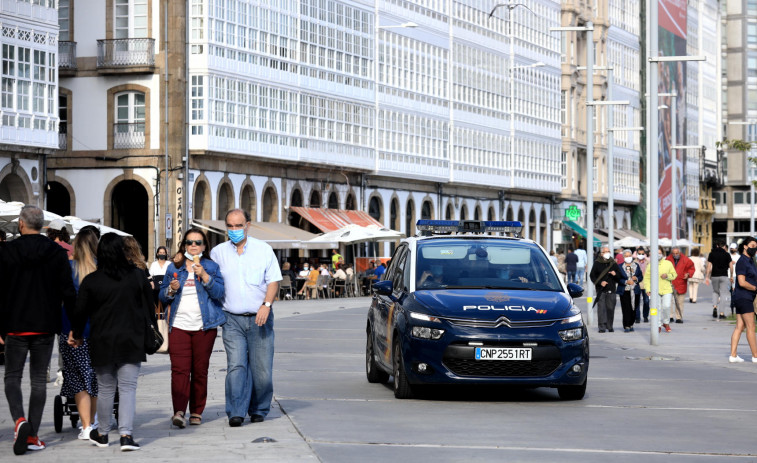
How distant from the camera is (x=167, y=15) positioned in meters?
58.0

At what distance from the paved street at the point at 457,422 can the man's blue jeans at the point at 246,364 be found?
0.22 m

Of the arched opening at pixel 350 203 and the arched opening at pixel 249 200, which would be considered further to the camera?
the arched opening at pixel 350 203

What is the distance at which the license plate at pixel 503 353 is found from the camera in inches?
643

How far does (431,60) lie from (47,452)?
221ft

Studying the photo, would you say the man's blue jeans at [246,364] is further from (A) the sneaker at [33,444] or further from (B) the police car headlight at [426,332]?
(B) the police car headlight at [426,332]

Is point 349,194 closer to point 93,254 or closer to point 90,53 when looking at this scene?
point 90,53

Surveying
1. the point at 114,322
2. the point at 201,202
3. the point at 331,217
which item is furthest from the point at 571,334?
the point at 331,217

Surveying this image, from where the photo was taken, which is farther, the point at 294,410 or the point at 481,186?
the point at 481,186

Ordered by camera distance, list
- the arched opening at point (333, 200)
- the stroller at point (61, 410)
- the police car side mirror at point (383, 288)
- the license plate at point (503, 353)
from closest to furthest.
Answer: the stroller at point (61, 410) → the license plate at point (503, 353) → the police car side mirror at point (383, 288) → the arched opening at point (333, 200)

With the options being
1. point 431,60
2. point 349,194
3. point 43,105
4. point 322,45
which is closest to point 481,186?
point 431,60

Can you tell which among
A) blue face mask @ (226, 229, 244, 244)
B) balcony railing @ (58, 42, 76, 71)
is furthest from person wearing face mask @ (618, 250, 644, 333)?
balcony railing @ (58, 42, 76, 71)

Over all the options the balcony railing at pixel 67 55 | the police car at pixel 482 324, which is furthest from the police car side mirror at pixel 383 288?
the balcony railing at pixel 67 55

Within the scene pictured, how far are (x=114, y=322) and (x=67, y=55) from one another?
157 ft

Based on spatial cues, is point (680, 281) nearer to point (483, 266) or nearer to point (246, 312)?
point (483, 266)
